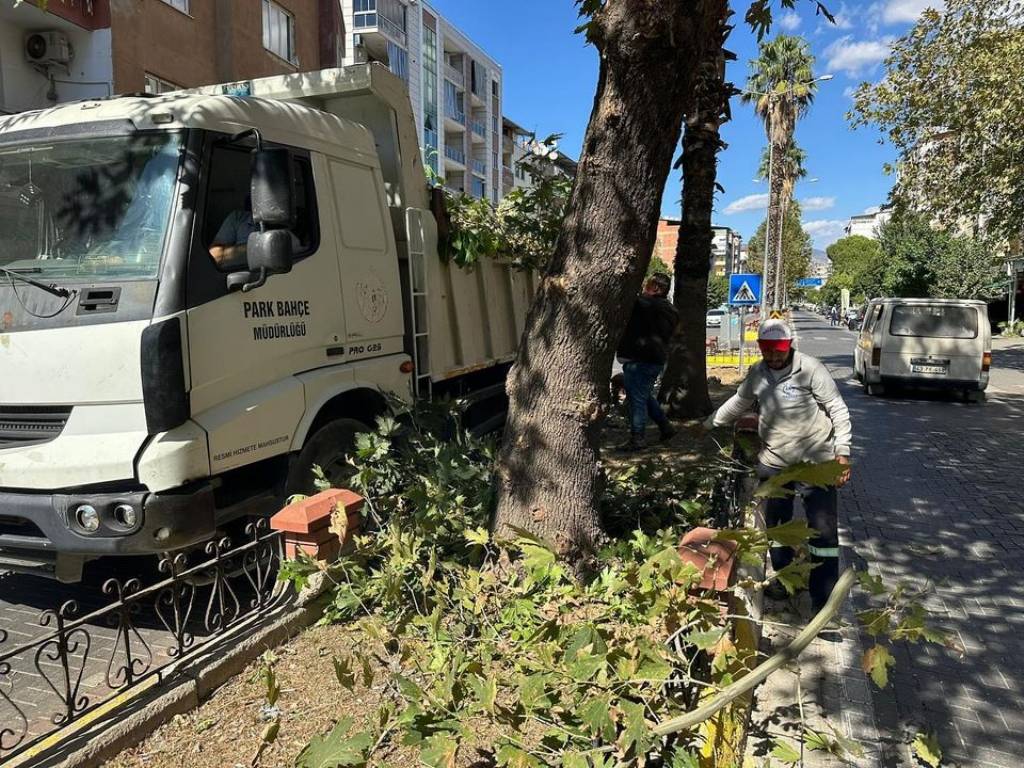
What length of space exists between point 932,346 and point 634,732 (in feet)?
46.6

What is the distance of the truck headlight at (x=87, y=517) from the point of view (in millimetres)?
3475

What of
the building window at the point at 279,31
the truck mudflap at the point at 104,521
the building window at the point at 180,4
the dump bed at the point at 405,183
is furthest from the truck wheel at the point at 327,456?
the building window at the point at 279,31

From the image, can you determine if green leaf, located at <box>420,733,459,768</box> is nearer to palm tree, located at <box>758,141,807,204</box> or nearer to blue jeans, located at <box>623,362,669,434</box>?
blue jeans, located at <box>623,362,669,434</box>

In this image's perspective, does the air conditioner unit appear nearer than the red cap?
No

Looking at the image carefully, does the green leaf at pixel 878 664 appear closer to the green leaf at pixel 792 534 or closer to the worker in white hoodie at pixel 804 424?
the green leaf at pixel 792 534

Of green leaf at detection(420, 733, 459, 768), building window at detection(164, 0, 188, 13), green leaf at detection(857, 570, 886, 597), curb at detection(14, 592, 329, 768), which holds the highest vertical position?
building window at detection(164, 0, 188, 13)

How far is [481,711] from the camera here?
2.37 m

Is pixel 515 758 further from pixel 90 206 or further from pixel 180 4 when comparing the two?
pixel 180 4

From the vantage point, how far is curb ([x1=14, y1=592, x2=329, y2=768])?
8.80 ft

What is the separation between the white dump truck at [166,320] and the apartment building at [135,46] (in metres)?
7.52

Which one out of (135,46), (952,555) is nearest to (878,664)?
(952,555)

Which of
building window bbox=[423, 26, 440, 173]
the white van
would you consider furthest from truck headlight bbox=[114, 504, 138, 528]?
building window bbox=[423, 26, 440, 173]

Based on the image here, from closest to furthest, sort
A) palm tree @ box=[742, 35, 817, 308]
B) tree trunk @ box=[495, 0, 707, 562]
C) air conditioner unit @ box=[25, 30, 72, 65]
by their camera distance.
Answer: tree trunk @ box=[495, 0, 707, 562] → air conditioner unit @ box=[25, 30, 72, 65] → palm tree @ box=[742, 35, 817, 308]

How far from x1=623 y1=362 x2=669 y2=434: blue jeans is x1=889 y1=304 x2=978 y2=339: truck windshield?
8.90 m
